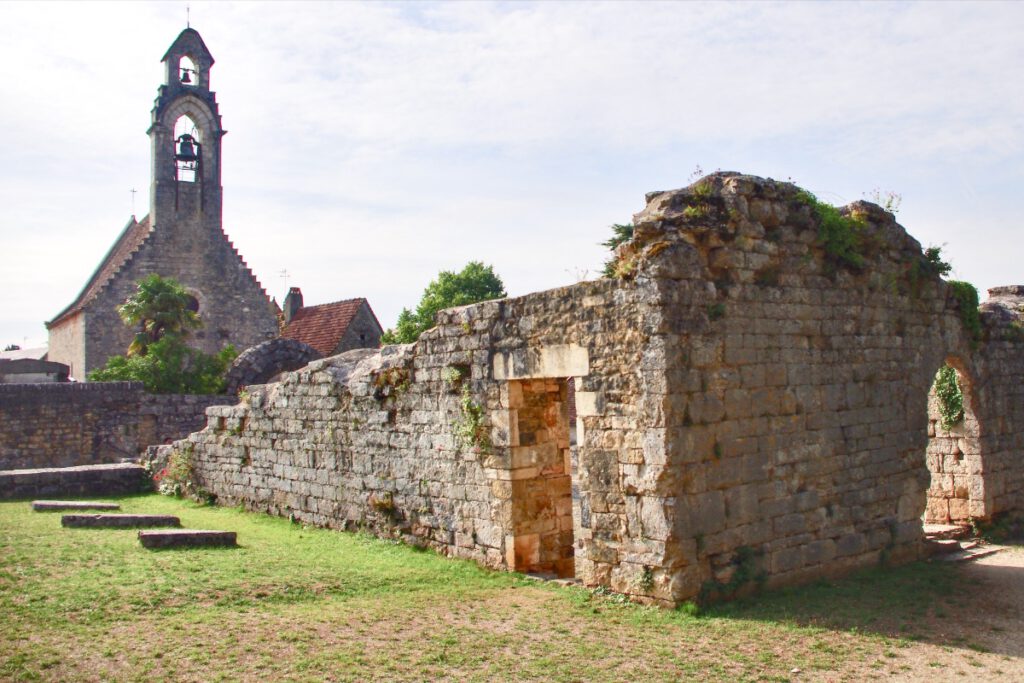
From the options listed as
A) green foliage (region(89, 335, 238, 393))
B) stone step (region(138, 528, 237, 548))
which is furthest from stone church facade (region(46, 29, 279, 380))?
stone step (region(138, 528, 237, 548))

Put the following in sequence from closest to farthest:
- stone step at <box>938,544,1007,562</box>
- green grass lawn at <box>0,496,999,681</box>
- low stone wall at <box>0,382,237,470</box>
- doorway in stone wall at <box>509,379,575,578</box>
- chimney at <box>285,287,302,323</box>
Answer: green grass lawn at <box>0,496,999,681</box>
doorway in stone wall at <box>509,379,575,578</box>
stone step at <box>938,544,1007,562</box>
low stone wall at <box>0,382,237,470</box>
chimney at <box>285,287,302,323</box>

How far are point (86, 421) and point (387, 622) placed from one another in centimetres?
1520

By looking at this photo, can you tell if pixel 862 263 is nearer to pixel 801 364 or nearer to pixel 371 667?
pixel 801 364

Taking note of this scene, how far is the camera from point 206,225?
1273 inches

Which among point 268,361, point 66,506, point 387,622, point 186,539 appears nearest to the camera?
point 387,622

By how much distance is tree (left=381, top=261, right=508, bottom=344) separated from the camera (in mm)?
33500

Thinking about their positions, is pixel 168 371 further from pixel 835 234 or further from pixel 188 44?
pixel 835 234

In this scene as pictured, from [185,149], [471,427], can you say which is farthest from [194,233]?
[471,427]

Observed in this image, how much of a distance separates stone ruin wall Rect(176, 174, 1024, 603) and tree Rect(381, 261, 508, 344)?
71.6 feet

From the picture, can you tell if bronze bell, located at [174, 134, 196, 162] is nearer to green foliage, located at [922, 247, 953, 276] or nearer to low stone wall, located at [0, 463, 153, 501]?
low stone wall, located at [0, 463, 153, 501]

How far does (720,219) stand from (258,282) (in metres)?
27.2

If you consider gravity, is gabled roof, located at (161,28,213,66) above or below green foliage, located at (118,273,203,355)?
above

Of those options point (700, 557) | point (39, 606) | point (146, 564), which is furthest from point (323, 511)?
point (700, 557)

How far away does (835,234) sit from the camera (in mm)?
9008
